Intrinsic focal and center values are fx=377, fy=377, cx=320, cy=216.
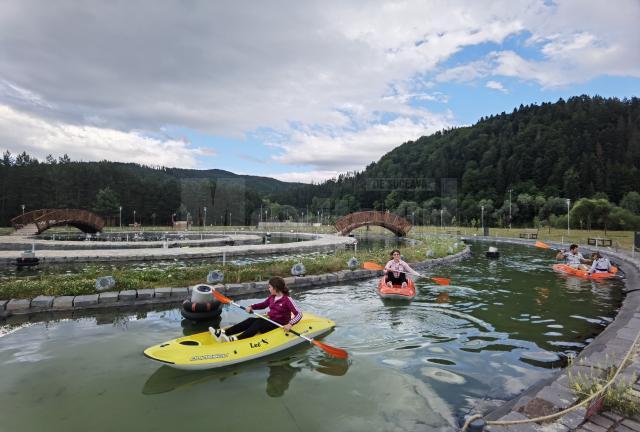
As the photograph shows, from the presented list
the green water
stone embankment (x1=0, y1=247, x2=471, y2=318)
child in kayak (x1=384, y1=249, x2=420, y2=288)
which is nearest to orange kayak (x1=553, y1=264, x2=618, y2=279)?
the green water

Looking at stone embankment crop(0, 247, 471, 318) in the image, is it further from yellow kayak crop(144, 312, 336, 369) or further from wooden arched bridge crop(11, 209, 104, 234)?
wooden arched bridge crop(11, 209, 104, 234)

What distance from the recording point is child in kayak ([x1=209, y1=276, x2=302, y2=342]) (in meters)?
7.25

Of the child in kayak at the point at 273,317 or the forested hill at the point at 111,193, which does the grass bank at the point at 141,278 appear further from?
the forested hill at the point at 111,193

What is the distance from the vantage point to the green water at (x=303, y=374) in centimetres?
511

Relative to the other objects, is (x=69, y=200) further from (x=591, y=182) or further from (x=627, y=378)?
(x=591, y=182)

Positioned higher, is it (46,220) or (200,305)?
(46,220)

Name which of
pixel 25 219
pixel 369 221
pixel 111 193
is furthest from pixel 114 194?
pixel 369 221

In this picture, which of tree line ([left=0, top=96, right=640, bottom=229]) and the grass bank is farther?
tree line ([left=0, top=96, right=640, bottom=229])

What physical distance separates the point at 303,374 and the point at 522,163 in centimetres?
11220

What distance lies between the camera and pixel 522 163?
103 m

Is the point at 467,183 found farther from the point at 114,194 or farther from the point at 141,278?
the point at 141,278

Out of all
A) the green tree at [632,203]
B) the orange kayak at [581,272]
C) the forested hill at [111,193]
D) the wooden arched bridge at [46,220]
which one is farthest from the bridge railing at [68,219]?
the green tree at [632,203]

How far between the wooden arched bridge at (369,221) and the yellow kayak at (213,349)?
37.5 m

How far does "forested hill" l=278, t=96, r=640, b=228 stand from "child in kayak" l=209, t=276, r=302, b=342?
303ft
